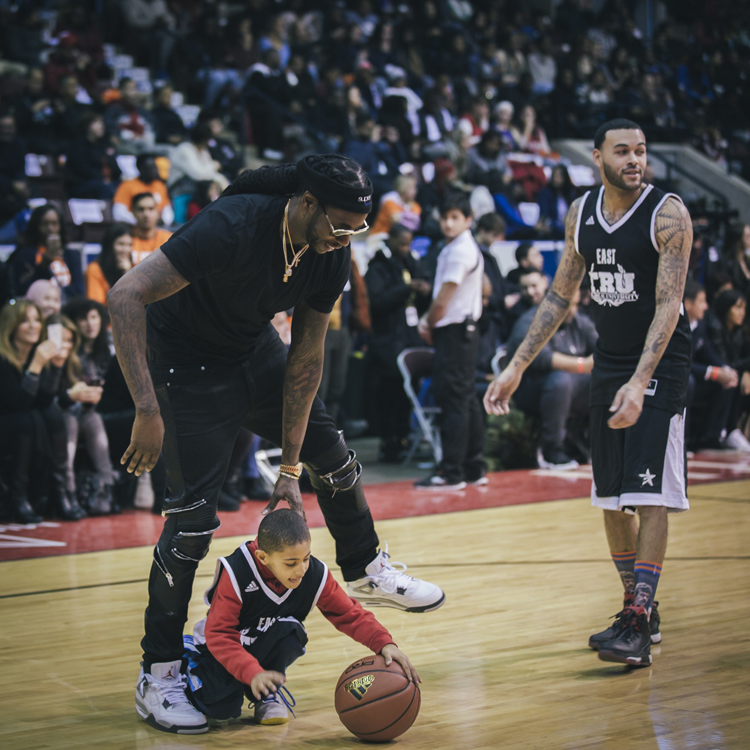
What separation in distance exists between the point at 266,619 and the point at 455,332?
15.7 ft

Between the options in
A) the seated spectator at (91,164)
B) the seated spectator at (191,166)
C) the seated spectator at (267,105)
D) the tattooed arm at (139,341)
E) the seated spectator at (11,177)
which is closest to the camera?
the tattooed arm at (139,341)

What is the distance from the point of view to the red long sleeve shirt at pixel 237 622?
3.37 meters

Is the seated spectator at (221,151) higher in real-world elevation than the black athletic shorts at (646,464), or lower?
higher

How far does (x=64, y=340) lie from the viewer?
723cm

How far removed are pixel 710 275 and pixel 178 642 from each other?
30.0 ft

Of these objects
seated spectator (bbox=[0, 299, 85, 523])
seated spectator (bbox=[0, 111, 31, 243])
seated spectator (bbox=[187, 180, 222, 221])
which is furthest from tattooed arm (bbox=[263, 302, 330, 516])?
seated spectator (bbox=[0, 111, 31, 243])

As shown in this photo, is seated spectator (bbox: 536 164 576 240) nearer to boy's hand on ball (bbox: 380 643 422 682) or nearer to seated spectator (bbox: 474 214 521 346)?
seated spectator (bbox: 474 214 521 346)

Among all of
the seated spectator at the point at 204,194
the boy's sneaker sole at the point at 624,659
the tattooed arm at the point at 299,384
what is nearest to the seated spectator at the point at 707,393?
the seated spectator at the point at 204,194

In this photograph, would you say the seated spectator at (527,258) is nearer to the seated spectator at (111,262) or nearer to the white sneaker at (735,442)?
the white sneaker at (735,442)

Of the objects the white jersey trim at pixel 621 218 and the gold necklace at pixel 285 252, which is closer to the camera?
the gold necklace at pixel 285 252

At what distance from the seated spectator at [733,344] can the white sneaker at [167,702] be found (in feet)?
25.2

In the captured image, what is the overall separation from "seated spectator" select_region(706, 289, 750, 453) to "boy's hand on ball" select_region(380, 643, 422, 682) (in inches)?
294

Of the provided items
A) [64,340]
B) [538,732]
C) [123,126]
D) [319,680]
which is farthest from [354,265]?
[538,732]

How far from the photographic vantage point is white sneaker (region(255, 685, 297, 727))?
350 cm
